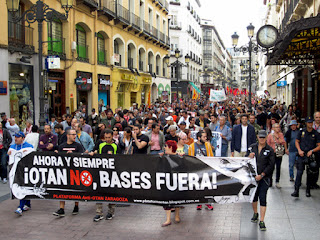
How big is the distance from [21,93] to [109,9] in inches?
419

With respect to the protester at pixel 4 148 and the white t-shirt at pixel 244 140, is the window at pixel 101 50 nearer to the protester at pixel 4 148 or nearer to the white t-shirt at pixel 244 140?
the protester at pixel 4 148

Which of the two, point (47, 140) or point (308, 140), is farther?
point (47, 140)

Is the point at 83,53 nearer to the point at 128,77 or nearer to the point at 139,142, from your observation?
the point at 128,77

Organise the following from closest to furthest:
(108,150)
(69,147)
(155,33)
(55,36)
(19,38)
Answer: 1. (108,150)
2. (69,147)
3. (19,38)
4. (55,36)
5. (155,33)

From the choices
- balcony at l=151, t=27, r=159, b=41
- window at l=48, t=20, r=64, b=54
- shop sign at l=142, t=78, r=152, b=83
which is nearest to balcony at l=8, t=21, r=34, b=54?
window at l=48, t=20, r=64, b=54

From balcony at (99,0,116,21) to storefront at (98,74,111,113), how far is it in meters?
4.01

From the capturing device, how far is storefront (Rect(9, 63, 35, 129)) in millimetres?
17016

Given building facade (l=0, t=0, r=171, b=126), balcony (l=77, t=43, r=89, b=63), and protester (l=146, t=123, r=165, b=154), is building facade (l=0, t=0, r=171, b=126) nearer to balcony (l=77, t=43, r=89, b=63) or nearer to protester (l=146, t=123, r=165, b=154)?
balcony (l=77, t=43, r=89, b=63)

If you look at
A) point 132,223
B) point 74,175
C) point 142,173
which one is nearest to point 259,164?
point 142,173

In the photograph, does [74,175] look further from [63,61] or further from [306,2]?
[306,2]

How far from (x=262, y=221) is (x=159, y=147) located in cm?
324

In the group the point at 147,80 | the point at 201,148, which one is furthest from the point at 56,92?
the point at 147,80

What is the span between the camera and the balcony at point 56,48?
64.9 feet

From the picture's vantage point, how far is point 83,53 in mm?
23953
